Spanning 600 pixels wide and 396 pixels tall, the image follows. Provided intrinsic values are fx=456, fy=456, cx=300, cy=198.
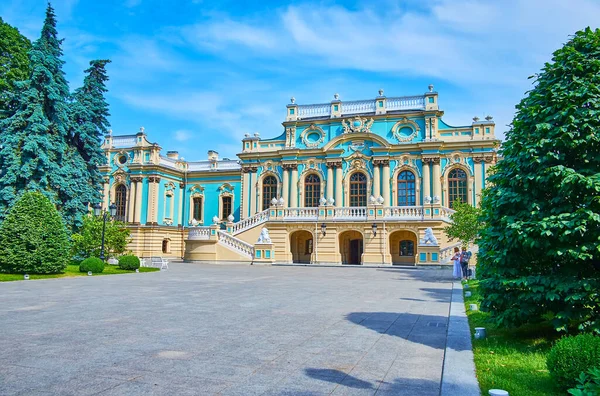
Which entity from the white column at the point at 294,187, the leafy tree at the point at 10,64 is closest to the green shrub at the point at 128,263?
the leafy tree at the point at 10,64

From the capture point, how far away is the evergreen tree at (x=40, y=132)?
81.9ft

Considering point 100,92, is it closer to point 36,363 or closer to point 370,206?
point 370,206

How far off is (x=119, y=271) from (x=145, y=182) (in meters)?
19.1

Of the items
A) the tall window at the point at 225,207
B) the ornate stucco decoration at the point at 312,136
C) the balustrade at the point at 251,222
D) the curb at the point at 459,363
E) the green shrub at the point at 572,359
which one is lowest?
the curb at the point at 459,363

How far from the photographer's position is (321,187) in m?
36.7

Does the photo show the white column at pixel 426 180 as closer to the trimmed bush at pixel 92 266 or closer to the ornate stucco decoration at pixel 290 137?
the ornate stucco decoration at pixel 290 137

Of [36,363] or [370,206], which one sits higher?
[370,206]

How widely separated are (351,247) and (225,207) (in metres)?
13.1

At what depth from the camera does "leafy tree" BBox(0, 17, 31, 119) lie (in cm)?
2609

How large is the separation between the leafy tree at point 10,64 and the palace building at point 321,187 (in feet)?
44.7

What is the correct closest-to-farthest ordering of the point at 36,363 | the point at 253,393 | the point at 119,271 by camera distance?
the point at 253,393 < the point at 36,363 < the point at 119,271

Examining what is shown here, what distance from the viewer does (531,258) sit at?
6941 millimetres

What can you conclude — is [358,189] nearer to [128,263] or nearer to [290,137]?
[290,137]

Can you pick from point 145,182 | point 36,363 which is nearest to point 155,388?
point 36,363
